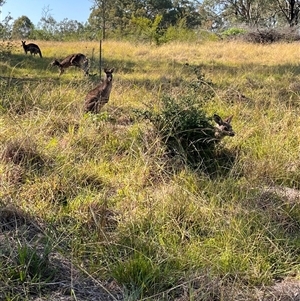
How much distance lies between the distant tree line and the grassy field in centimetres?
661

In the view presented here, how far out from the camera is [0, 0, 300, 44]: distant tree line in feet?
64.9

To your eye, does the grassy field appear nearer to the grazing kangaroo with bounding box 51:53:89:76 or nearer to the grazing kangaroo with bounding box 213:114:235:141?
the grazing kangaroo with bounding box 213:114:235:141

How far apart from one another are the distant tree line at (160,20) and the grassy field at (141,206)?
661cm

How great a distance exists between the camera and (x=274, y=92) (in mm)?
6805

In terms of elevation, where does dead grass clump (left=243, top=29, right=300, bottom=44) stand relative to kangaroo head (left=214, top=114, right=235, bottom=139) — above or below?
above

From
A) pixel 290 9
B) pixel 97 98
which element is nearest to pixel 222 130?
pixel 97 98

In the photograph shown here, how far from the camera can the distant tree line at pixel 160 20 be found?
19.8 meters

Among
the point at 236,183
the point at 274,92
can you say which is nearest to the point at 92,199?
the point at 236,183

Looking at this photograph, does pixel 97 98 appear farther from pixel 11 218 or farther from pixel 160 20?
pixel 160 20

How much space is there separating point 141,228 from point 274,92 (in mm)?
4715

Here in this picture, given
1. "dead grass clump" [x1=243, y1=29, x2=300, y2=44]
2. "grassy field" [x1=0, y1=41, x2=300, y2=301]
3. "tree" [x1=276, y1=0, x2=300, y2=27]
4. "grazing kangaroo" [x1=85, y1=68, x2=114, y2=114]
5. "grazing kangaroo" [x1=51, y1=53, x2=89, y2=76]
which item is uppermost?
"tree" [x1=276, y1=0, x2=300, y2=27]

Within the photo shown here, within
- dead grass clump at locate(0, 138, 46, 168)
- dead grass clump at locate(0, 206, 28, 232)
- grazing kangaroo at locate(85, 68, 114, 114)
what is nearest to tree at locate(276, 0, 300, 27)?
grazing kangaroo at locate(85, 68, 114, 114)

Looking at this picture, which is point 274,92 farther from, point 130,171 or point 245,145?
point 130,171

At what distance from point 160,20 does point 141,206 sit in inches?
708
